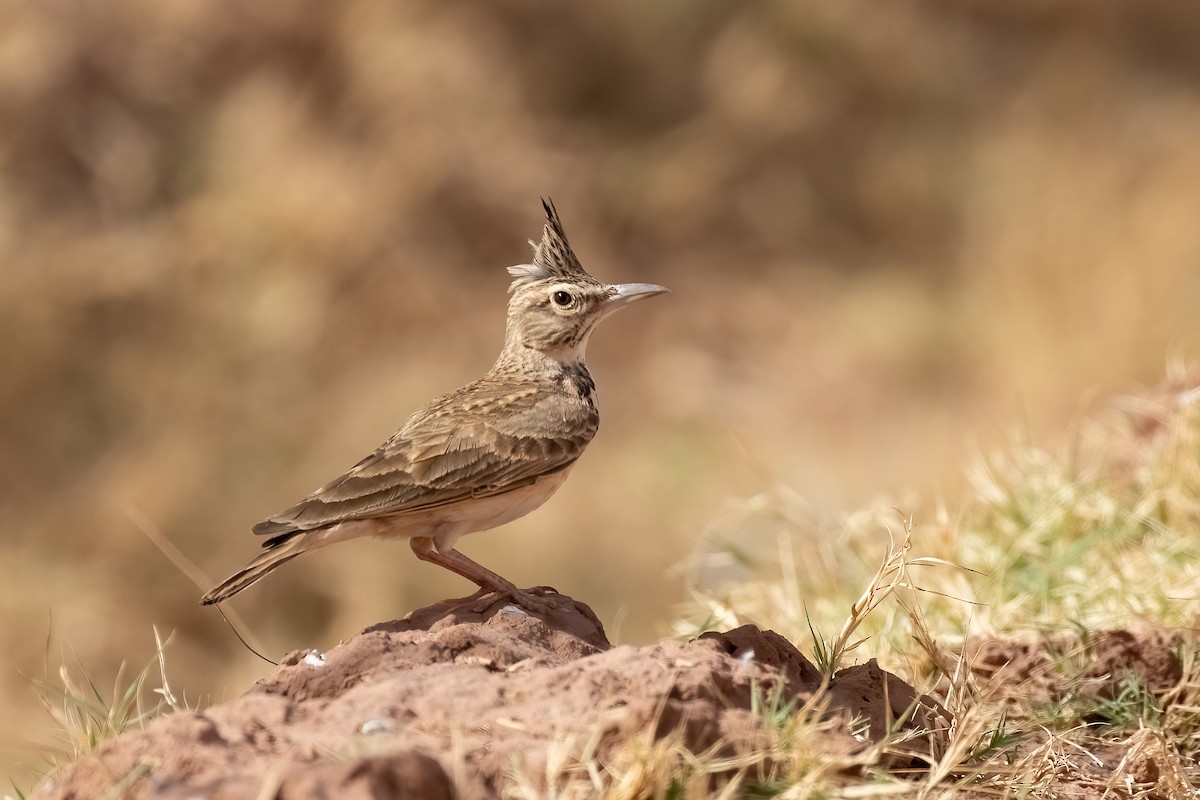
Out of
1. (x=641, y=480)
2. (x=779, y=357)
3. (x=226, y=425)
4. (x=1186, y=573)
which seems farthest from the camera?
(x=779, y=357)

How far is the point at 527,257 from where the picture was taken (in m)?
14.8

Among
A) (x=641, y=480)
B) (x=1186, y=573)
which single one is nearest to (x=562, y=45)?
(x=641, y=480)

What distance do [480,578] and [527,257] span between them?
35.9ft

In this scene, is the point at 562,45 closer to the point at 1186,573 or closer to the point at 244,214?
the point at 244,214

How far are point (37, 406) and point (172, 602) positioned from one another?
231cm

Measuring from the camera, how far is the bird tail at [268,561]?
12.5 feet

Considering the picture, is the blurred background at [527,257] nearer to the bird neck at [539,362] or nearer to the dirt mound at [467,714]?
the bird neck at [539,362]

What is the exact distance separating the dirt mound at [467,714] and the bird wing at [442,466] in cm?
51

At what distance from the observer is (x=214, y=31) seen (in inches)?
541

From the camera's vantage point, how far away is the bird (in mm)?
4004

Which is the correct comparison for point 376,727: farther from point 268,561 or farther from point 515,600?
point 268,561

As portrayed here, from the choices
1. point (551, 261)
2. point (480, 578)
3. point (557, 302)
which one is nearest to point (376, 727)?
point (480, 578)

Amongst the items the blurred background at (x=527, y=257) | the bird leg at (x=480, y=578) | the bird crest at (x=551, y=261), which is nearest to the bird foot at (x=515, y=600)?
the bird leg at (x=480, y=578)

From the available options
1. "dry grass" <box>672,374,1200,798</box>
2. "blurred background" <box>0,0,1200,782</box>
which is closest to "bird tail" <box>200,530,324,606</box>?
"dry grass" <box>672,374,1200,798</box>
